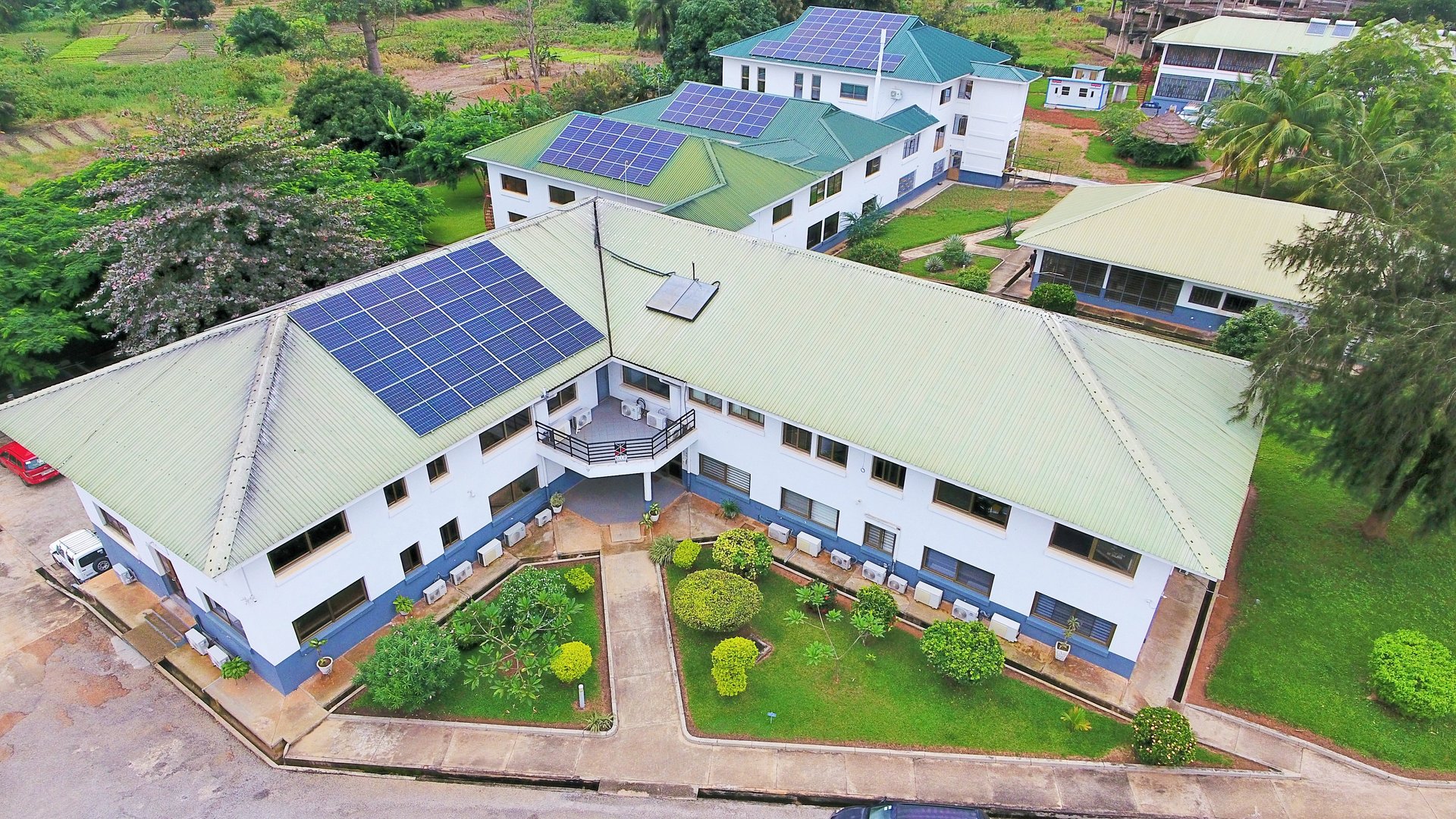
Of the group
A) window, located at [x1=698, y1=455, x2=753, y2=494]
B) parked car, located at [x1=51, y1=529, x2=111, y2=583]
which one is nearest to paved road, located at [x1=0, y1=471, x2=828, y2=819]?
parked car, located at [x1=51, y1=529, x2=111, y2=583]

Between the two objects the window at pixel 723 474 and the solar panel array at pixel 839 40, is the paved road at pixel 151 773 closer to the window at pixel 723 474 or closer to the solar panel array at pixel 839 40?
the window at pixel 723 474

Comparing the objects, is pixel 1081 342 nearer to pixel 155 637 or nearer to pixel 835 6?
pixel 155 637

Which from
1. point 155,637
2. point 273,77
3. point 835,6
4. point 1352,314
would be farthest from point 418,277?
point 835,6

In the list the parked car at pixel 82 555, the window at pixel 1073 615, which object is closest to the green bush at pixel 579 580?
the window at pixel 1073 615

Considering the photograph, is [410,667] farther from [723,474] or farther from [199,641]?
[723,474]

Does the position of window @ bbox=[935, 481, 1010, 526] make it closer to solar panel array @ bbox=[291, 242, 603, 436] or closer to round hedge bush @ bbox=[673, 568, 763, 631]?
round hedge bush @ bbox=[673, 568, 763, 631]
